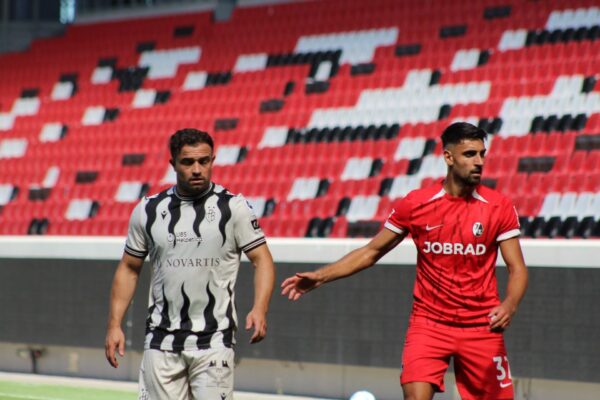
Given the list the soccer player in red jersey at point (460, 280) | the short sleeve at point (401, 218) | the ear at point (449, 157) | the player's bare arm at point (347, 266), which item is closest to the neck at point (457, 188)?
the soccer player in red jersey at point (460, 280)

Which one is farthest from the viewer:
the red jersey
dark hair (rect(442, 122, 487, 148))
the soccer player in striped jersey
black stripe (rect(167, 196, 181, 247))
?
the red jersey

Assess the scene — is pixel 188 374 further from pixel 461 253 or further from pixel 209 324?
pixel 461 253

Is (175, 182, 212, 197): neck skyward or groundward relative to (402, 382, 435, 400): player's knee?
skyward

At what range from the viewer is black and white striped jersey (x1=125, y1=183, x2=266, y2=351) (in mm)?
5727

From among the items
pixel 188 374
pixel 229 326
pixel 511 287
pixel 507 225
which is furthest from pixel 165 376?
pixel 507 225

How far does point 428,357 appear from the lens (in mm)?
6094

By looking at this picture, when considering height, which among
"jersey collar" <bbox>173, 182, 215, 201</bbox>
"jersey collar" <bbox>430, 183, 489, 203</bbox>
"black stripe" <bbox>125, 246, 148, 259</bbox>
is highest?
"jersey collar" <bbox>430, 183, 489, 203</bbox>

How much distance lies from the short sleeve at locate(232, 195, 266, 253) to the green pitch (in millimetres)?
6056

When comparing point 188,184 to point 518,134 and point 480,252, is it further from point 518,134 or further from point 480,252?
point 518,134

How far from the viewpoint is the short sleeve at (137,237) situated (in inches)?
234

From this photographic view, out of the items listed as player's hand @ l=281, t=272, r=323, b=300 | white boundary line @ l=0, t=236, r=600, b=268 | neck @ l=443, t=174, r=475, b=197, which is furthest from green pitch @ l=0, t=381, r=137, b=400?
neck @ l=443, t=174, r=475, b=197

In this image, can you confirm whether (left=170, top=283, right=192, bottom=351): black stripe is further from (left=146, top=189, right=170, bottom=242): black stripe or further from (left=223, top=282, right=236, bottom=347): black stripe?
(left=146, top=189, right=170, bottom=242): black stripe

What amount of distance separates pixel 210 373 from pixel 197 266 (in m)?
0.49

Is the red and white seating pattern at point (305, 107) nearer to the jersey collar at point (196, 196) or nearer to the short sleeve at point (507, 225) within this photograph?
the short sleeve at point (507, 225)
